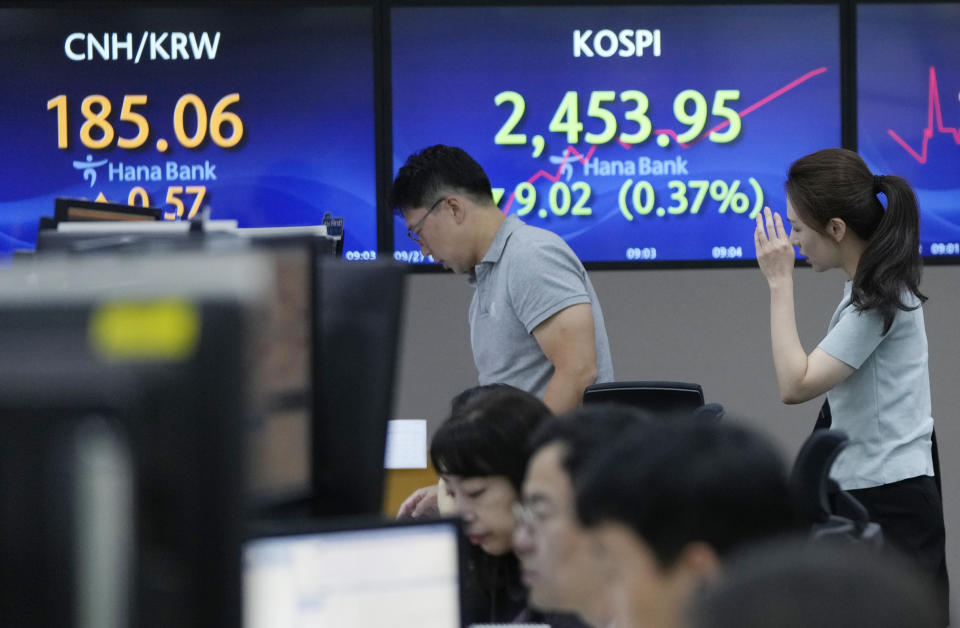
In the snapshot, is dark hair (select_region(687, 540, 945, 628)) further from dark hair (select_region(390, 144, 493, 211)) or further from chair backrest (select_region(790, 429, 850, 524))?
dark hair (select_region(390, 144, 493, 211))

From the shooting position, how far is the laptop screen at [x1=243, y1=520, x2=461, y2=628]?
50.4 inches

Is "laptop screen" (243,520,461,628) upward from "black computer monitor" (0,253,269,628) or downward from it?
downward

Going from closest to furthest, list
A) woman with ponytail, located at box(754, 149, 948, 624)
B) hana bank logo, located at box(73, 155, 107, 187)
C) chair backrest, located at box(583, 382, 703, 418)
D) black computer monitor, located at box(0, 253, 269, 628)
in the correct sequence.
A: black computer monitor, located at box(0, 253, 269, 628) < woman with ponytail, located at box(754, 149, 948, 624) < chair backrest, located at box(583, 382, 703, 418) < hana bank logo, located at box(73, 155, 107, 187)

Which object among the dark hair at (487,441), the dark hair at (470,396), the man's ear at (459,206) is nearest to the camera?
the dark hair at (487,441)

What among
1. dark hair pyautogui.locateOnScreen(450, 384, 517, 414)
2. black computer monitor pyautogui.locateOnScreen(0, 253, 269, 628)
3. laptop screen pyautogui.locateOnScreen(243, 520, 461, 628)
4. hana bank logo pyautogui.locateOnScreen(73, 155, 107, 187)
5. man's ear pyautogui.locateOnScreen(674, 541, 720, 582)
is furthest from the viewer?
hana bank logo pyautogui.locateOnScreen(73, 155, 107, 187)

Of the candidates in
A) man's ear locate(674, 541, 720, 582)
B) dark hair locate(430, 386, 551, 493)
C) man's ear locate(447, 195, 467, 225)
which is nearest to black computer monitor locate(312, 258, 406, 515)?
man's ear locate(674, 541, 720, 582)

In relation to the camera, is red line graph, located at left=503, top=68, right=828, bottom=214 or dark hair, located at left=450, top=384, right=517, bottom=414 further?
red line graph, located at left=503, top=68, right=828, bottom=214

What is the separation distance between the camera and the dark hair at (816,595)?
537 mm

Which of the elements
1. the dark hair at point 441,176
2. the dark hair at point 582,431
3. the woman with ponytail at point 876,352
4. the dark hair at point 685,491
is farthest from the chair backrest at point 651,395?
the dark hair at point 685,491

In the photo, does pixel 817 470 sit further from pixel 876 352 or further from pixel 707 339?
pixel 707 339

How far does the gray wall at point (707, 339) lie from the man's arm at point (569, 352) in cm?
134

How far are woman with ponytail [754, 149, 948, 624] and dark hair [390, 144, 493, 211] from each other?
728mm
